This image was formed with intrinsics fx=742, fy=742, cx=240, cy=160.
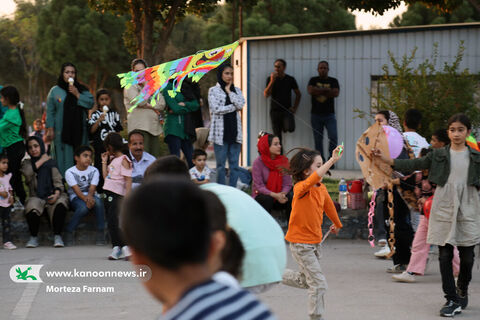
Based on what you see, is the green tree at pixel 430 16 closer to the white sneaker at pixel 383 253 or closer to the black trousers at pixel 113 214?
the white sneaker at pixel 383 253

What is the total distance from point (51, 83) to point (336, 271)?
182 ft

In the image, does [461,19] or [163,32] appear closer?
[163,32]

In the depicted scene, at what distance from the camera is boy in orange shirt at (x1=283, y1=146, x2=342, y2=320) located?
5.70m

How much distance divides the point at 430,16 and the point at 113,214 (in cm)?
3786

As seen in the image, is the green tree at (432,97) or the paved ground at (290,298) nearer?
the paved ground at (290,298)

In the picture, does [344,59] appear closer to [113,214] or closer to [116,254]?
[113,214]

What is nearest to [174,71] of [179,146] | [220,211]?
[179,146]

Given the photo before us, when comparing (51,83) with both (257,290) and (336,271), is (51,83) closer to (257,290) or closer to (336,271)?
(336,271)

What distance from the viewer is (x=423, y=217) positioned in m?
7.29

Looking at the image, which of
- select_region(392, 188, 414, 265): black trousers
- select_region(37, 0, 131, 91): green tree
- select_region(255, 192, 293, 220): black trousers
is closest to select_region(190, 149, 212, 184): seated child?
select_region(255, 192, 293, 220): black trousers

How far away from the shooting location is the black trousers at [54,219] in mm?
9328

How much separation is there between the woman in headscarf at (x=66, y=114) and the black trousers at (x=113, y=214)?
1798mm

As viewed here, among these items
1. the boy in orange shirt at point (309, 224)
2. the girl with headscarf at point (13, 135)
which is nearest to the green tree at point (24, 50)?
the girl with headscarf at point (13, 135)

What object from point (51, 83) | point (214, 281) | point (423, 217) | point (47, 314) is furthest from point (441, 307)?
point (51, 83)
